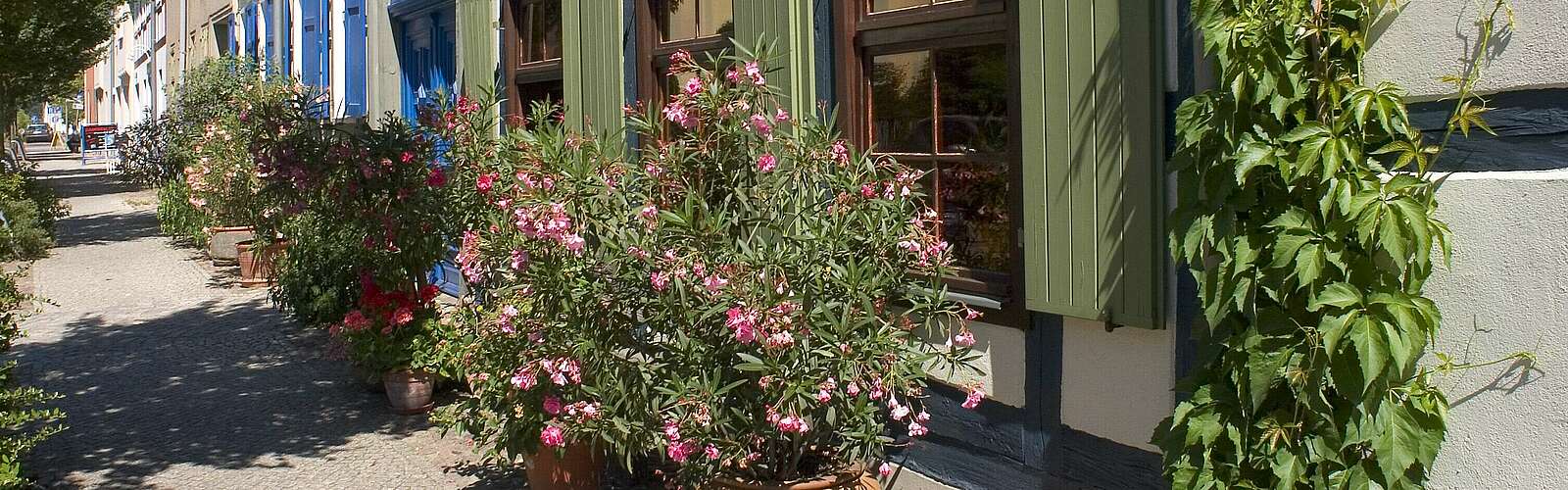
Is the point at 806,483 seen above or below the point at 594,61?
below

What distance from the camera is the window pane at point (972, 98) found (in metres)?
4.51

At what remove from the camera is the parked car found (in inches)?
2722

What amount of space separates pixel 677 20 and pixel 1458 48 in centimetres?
406

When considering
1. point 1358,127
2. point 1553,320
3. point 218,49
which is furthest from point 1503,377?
point 218,49

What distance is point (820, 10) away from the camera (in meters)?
5.17

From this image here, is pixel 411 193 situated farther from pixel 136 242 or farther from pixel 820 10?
pixel 136 242

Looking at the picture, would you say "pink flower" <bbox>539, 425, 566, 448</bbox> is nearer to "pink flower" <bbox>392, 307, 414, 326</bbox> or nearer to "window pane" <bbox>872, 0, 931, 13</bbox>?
"window pane" <bbox>872, 0, 931, 13</bbox>

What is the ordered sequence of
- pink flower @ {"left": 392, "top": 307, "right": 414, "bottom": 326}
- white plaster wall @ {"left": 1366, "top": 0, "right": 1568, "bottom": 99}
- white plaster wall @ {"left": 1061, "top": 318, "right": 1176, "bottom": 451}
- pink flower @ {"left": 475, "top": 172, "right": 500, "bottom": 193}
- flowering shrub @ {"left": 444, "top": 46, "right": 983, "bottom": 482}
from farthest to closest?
pink flower @ {"left": 392, "top": 307, "right": 414, "bottom": 326}
pink flower @ {"left": 475, "top": 172, "right": 500, "bottom": 193}
flowering shrub @ {"left": 444, "top": 46, "right": 983, "bottom": 482}
white plaster wall @ {"left": 1061, "top": 318, "right": 1176, "bottom": 451}
white plaster wall @ {"left": 1366, "top": 0, "right": 1568, "bottom": 99}

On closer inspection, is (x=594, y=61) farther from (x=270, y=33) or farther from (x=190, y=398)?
(x=270, y=33)

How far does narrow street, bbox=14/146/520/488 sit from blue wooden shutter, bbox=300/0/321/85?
7.97ft

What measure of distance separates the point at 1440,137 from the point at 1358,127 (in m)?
0.20

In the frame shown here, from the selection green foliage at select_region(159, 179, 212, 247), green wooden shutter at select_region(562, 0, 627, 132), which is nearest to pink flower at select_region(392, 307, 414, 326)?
green wooden shutter at select_region(562, 0, 627, 132)

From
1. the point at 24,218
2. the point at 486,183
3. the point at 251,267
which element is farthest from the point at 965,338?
the point at 24,218

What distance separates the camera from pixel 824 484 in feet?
14.6
